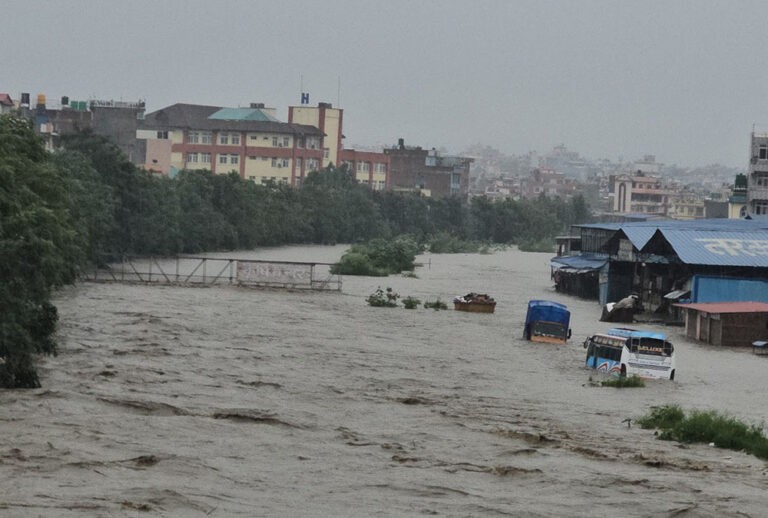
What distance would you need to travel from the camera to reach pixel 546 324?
1582 inches

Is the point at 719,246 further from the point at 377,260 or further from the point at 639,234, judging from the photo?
the point at 377,260

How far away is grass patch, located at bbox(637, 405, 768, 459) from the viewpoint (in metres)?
22.6

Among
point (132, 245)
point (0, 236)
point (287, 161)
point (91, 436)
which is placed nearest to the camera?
point (91, 436)

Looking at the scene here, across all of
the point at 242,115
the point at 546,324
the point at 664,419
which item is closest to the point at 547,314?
the point at 546,324

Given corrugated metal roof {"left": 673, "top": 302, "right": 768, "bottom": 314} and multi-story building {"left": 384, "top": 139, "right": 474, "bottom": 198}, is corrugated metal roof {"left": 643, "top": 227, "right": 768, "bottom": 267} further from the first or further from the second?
multi-story building {"left": 384, "top": 139, "right": 474, "bottom": 198}

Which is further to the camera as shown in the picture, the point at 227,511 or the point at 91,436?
the point at 91,436

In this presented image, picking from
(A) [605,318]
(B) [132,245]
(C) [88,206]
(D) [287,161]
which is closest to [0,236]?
(A) [605,318]

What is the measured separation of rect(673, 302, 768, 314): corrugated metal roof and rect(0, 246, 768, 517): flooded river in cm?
216

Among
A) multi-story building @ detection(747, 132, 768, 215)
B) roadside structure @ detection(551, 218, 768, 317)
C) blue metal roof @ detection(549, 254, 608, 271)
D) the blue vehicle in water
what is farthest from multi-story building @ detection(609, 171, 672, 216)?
the blue vehicle in water

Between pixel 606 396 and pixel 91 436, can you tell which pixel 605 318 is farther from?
pixel 91 436

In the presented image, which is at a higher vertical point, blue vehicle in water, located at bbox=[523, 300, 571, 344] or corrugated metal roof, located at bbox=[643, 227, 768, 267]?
corrugated metal roof, located at bbox=[643, 227, 768, 267]

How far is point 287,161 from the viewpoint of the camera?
4631 inches

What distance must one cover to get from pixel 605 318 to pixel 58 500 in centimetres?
3279

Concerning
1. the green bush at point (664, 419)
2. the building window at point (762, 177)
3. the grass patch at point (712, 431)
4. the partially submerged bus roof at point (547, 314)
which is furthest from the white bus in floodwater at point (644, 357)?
the building window at point (762, 177)
